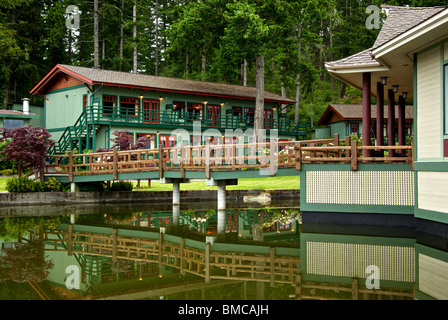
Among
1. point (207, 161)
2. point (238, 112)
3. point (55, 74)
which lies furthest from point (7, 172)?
point (238, 112)

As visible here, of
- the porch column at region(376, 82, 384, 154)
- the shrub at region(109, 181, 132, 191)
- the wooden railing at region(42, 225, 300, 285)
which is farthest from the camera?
the shrub at region(109, 181, 132, 191)

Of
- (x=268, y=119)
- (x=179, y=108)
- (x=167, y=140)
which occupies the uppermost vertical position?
(x=179, y=108)

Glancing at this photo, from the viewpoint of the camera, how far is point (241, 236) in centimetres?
1248

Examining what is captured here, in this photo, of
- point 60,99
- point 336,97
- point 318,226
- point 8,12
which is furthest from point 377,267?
point 336,97

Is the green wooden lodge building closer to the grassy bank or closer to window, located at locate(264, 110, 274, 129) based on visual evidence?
window, located at locate(264, 110, 274, 129)

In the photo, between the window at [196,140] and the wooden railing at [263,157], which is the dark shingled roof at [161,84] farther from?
the wooden railing at [263,157]

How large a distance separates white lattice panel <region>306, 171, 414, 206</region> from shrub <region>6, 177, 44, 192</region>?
42.3 feet

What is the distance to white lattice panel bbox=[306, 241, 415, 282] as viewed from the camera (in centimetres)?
783

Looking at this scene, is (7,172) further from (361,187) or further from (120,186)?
(361,187)

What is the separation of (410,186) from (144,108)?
2248 cm

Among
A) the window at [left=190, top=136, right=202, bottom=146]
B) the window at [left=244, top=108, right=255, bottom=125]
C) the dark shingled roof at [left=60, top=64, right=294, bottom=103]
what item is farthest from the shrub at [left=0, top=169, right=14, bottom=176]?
the window at [left=244, top=108, right=255, bottom=125]

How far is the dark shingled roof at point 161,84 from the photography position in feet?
99.6

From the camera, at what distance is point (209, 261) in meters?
9.15

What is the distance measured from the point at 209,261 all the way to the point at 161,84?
2510 cm
